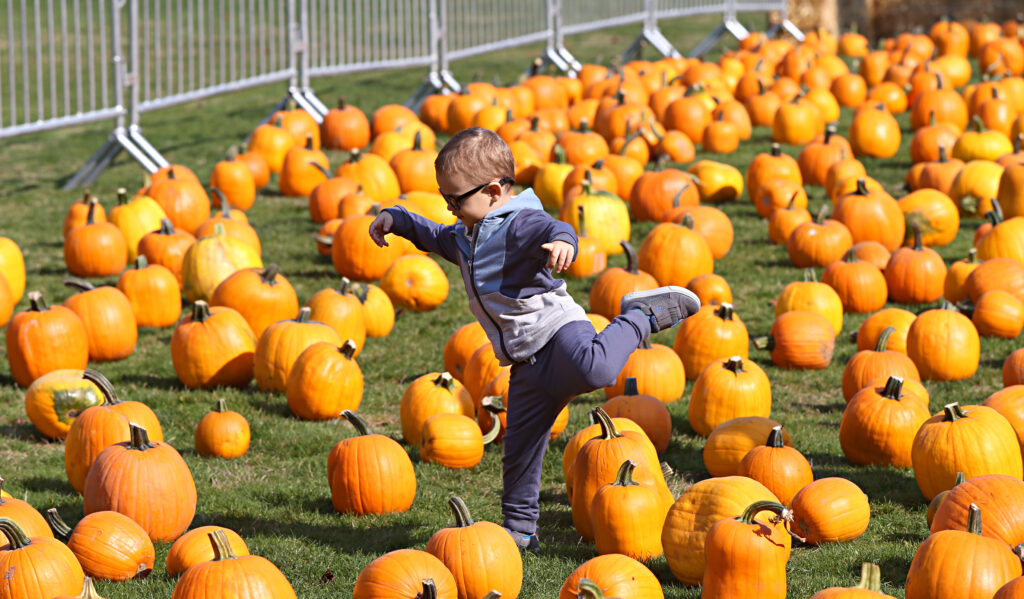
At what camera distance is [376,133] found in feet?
41.5

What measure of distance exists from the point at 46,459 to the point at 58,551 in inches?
72.9

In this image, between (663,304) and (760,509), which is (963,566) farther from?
(663,304)

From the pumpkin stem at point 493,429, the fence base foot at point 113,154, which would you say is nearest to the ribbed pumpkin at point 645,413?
the pumpkin stem at point 493,429

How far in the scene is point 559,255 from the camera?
13.3ft

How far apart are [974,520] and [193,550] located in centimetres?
269

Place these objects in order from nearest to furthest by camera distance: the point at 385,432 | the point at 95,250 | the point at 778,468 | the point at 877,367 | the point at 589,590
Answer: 1. the point at 589,590
2. the point at 778,468
3. the point at 877,367
4. the point at 385,432
5. the point at 95,250

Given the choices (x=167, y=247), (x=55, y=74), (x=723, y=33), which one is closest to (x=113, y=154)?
(x=167, y=247)

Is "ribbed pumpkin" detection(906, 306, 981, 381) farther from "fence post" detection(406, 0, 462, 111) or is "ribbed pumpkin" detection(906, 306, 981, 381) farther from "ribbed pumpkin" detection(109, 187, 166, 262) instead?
"fence post" detection(406, 0, 462, 111)

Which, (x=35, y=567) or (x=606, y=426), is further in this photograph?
(x=606, y=426)

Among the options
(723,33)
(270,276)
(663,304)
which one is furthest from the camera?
(723,33)

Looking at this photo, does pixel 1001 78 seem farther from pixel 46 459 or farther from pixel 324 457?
pixel 46 459

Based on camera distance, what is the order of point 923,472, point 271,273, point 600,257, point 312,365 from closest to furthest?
point 923,472 → point 312,365 → point 271,273 → point 600,257

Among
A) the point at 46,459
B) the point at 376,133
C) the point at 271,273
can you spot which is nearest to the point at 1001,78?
the point at 376,133

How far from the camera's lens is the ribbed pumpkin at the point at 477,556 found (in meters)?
3.94
